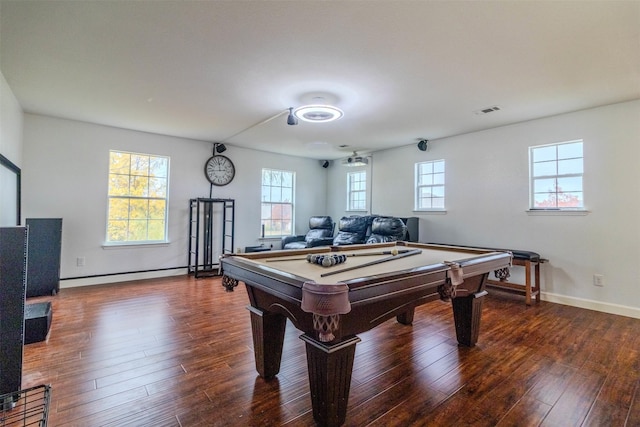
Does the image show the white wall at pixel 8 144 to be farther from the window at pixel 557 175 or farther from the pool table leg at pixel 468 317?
the window at pixel 557 175

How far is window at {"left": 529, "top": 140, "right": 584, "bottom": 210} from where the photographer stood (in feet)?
12.8

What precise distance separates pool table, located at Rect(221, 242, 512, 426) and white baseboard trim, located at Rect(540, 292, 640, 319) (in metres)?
2.28

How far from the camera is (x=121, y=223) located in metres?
4.95

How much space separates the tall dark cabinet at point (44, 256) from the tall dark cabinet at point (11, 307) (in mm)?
2761

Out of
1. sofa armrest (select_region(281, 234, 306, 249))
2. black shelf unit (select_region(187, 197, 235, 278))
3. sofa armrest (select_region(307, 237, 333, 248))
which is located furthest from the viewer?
sofa armrest (select_region(281, 234, 306, 249))

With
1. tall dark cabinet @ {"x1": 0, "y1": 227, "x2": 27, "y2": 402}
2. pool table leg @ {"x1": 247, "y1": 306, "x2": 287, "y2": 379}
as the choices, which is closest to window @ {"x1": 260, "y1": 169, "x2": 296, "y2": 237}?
pool table leg @ {"x1": 247, "y1": 306, "x2": 287, "y2": 379}

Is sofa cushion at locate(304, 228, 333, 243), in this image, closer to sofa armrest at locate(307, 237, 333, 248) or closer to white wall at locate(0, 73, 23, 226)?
sofa armrest at locate(307, 237, 333, 248)

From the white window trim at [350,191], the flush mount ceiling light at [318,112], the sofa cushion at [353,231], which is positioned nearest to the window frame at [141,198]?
the flush mount ceiling light at [318,112]

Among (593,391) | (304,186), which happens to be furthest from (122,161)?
(593,391)

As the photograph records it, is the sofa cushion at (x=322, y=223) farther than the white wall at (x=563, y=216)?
Yes

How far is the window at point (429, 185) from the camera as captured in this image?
5355 mm

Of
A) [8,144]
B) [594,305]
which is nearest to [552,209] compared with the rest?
[594,305]

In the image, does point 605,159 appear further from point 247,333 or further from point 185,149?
point 185,149

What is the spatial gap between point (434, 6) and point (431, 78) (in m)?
1.09
